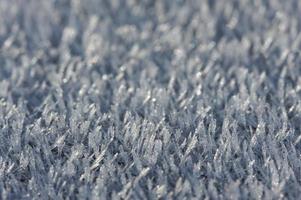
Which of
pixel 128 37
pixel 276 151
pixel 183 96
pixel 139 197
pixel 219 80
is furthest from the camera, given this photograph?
pixel 128 37

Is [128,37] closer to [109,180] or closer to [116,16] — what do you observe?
[116,16]

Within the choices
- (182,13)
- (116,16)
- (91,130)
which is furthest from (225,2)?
(91,130)

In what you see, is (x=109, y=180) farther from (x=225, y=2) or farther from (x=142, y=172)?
(x=225, y=2)

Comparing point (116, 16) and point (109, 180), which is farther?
point (116, 16)

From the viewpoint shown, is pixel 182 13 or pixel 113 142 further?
pixel 182 13

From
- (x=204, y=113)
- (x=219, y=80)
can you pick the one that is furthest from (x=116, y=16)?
(x=204, y=113)

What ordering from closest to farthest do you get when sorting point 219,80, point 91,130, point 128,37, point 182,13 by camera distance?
1. point 91,130
2. point 219,80
3. point 128,37
4. point 182,13
